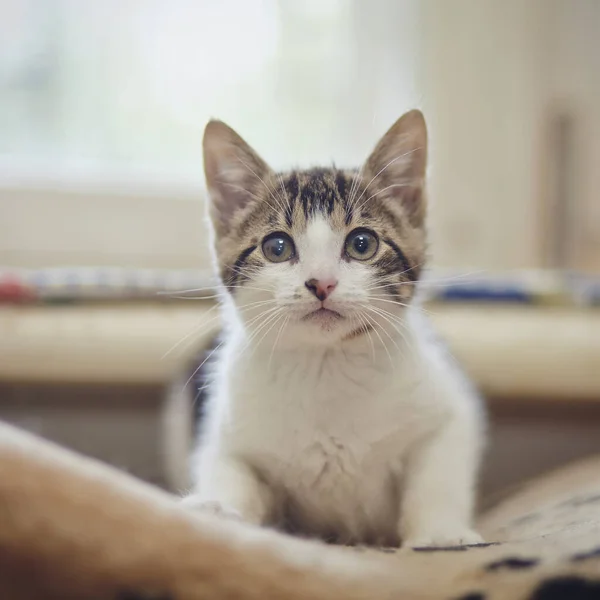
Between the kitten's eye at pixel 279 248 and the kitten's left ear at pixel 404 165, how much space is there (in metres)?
0.15

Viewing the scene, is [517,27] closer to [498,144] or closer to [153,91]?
[498,144]

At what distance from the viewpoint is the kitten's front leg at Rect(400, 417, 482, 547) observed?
74 cm

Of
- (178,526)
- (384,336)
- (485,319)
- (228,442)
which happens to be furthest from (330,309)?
(485,319)

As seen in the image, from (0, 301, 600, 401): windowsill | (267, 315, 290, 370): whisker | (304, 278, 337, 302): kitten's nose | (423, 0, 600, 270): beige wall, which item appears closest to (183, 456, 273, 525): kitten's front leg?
(267, 315, 290, 370): whisker

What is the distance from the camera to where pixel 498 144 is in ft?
8.04

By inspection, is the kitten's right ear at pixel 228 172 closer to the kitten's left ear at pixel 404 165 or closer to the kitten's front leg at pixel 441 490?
the kitten's left ear at pixel 404 165

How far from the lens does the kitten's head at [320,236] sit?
2.70 ft

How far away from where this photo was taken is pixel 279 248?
2.95ft

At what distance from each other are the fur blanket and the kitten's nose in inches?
13.4

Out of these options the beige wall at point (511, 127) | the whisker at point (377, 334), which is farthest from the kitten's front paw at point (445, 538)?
the beige wall at point (511, 127)

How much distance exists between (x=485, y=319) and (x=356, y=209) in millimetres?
683

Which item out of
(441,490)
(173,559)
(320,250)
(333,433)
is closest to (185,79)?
(320,250)

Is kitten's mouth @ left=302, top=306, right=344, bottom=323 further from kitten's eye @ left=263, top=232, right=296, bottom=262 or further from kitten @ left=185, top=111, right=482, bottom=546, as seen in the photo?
kitten's eye @ left=263, top=232, right=296, bottom=262

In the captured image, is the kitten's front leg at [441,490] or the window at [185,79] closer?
the kitten's front leg at [441,490]
